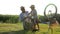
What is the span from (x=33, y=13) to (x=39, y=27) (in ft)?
0.94

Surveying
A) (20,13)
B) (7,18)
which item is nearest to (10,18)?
(7,18)

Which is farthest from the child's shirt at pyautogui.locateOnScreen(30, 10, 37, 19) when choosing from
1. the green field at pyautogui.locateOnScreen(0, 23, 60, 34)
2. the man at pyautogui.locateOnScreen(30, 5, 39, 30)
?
the green field at pyautogui.locateOnScreen(0, 23, 60, 34)

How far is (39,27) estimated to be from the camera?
178 inches

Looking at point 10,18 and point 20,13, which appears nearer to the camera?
point 20,13

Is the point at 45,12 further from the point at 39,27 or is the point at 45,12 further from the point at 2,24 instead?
the point at 2,24

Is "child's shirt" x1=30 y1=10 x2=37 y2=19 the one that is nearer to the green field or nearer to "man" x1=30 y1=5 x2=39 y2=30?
"man" x1=30 y1=5 x2=39 y2=30

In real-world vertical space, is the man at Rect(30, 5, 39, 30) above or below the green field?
above

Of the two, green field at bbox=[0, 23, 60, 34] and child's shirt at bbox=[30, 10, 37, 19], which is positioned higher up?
child's shirt at bbox=[30, 10, 37, 19]

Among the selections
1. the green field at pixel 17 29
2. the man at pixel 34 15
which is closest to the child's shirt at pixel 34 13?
the man at pixel 34 15

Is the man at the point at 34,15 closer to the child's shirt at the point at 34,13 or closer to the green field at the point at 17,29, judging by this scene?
the child's shirt at the point at 34,13

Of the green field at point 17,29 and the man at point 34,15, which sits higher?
the man at point 34,15

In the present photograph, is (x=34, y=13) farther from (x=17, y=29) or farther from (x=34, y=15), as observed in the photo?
(x=17, y=29)

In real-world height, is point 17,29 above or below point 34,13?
below

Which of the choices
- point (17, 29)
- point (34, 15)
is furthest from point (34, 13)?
point (17, 29)
